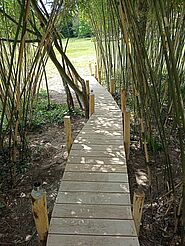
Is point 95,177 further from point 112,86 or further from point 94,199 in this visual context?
point 112,86

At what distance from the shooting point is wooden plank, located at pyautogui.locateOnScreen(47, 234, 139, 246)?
61.4 inches

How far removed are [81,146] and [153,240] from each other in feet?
3.49

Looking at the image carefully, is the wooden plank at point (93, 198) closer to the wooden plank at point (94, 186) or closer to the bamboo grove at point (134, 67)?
the wooden plank at point (94, 186)

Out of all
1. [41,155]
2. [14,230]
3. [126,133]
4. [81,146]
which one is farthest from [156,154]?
[14,230]

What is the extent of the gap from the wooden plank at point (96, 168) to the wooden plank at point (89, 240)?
78 cm

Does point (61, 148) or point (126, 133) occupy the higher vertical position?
point (126, 133)

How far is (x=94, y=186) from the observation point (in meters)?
2.13

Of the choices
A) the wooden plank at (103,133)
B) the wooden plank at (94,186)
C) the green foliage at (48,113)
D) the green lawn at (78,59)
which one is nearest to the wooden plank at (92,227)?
the wooden plank at (94,186)

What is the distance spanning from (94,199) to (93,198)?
0.05ft

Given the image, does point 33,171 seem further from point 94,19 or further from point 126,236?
point 94,19

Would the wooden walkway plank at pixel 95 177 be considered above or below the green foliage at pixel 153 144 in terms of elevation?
above

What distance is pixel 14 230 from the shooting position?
231 cm

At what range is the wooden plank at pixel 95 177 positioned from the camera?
2.22m

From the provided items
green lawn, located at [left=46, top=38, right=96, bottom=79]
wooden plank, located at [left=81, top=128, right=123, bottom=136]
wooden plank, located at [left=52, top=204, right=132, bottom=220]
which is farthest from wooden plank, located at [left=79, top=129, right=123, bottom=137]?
green lawn, located at [left=46, top=38, right=96, bottom=79]
